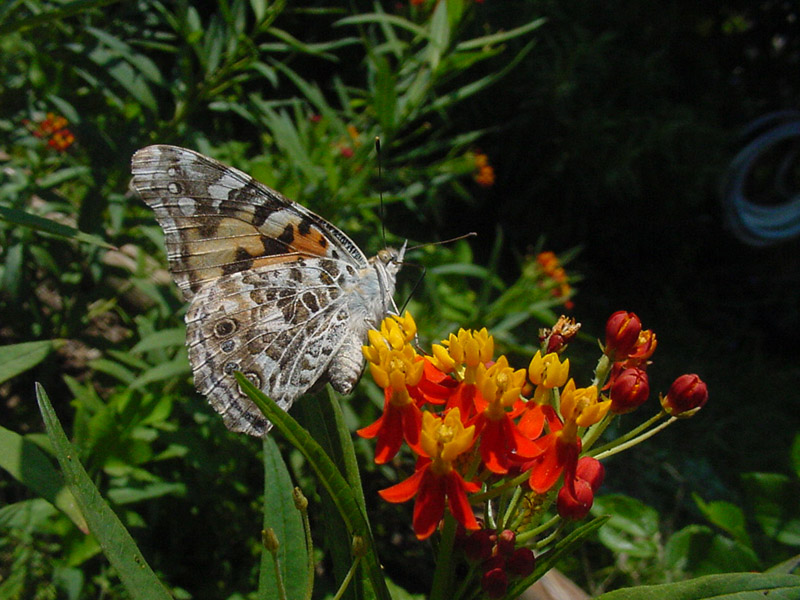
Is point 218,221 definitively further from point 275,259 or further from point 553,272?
point 553,272

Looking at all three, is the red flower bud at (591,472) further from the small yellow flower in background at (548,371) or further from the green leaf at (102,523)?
the green leaf at (102,523)

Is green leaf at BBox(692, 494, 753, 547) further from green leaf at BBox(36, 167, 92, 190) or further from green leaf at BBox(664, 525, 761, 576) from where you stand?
green leaf at BBox(36, 167, 92, 190)

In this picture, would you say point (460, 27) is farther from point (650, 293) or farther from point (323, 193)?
point (650, 293)

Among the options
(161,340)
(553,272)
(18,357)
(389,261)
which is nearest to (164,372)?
(161,340)

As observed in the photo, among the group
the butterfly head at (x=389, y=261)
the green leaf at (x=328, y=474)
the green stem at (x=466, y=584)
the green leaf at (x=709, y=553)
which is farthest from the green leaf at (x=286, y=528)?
the green leaf at (x=709, y=553)

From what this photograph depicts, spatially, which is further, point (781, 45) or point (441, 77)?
point (781, 45)

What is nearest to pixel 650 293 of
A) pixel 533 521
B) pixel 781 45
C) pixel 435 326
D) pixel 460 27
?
pixel 781 45
